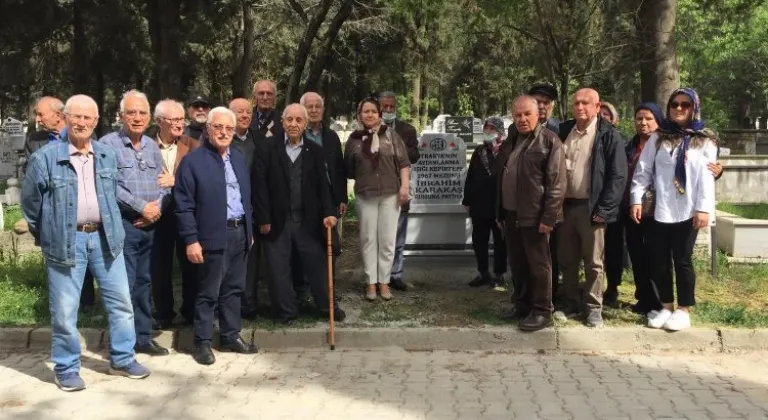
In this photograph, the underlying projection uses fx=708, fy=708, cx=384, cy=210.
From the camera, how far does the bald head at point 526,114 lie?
18.8 ft

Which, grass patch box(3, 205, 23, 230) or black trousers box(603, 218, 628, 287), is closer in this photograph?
black trousers box(603, 218, 628, 287)

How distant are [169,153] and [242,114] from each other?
80 cm

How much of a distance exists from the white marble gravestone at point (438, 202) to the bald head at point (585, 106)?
2.26 meters

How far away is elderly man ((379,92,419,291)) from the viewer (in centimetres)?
714

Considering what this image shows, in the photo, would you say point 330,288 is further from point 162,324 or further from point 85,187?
point 85,187

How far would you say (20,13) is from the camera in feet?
58.9

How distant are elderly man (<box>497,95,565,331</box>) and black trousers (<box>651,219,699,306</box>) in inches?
34.3

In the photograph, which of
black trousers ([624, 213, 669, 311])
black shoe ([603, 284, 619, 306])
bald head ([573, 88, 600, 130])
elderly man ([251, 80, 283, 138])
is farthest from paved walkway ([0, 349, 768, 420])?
elderly man ([251, 80, 283, 138])

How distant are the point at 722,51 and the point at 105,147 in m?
28.5

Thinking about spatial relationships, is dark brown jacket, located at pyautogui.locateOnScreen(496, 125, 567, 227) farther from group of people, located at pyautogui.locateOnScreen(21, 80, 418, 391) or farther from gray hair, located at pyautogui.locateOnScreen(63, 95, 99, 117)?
gray hair, located at pyautogui.locateOnScreen(63, 95, 99, 117)

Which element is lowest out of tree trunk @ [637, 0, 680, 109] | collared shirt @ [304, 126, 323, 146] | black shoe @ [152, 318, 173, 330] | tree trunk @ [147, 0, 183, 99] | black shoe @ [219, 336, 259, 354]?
black shoe @ [219, 336, 259, 354]

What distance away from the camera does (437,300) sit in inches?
274

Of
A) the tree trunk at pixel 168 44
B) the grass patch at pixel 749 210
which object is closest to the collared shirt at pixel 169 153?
the grass patch at pixel 749 210

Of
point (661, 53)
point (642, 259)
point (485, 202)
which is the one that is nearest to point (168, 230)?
point (485, 202)
